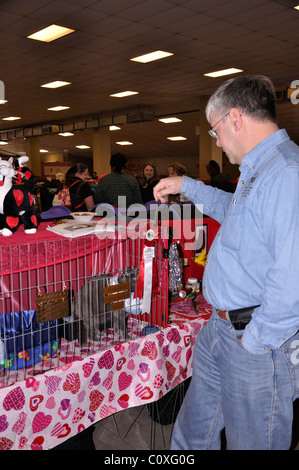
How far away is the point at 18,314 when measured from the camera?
1.76 metres

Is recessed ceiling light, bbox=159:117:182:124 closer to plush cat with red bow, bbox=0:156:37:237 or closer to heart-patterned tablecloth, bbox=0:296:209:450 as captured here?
heart-patterned tablecloth, bbox=0:296:209:450

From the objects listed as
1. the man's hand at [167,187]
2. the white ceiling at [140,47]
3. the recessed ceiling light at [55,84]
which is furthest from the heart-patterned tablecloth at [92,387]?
the recessed ceiling light at [55,84]

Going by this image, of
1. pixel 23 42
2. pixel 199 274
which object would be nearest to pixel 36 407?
pixel 199 274

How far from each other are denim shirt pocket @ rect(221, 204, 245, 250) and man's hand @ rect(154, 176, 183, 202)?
1.45 feet

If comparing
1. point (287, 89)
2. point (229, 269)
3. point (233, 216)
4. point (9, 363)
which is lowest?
point (9, 363)

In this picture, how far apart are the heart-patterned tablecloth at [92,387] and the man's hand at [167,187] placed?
28.5 inches

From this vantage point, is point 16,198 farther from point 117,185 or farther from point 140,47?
point 140,47

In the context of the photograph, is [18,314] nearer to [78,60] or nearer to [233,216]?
[233,216]

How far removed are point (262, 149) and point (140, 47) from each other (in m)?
5.45

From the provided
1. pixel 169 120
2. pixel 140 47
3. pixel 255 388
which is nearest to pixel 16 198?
pixel 255 388

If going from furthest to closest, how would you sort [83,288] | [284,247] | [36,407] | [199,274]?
[199,274] → [83,288] → [36,407] → [284,247]

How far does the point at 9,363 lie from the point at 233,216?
1075mm

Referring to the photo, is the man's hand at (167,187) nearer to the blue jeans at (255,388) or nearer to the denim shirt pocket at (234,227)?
the denim shirt pocket at (234,227)

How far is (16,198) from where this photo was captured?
179 centimetres
